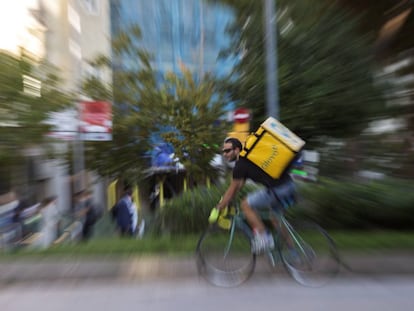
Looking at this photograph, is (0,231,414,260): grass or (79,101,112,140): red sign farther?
(79,101,112,140): red sign

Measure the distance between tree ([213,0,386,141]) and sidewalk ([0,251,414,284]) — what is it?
440 centimetres

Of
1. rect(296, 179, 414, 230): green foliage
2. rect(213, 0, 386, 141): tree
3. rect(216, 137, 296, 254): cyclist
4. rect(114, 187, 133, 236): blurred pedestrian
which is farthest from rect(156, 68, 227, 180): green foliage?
rect(216, 137, 296, 254): cyclist

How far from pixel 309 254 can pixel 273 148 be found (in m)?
1.21

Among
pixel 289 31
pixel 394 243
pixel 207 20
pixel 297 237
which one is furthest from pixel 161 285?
pixel 207 20

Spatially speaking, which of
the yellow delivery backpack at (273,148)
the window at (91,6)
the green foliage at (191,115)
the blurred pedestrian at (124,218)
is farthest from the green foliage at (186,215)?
the window at (91,6)

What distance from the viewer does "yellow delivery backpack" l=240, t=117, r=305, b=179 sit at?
3383 mm

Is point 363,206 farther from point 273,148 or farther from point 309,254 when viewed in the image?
point 273,148

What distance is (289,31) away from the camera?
293 inches

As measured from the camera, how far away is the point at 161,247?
4105mm

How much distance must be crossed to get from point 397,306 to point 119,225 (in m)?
5.04

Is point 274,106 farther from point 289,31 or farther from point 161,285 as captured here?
point 161,285

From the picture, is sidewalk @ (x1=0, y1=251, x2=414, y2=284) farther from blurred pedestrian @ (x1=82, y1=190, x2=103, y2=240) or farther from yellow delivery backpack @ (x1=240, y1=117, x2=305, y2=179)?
blurred pedestrian @ (x1=82, y1=190, x2=103, y2=240)

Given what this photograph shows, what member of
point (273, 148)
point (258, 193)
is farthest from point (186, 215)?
point (273, 148)

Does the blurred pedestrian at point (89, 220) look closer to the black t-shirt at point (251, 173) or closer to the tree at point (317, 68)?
the black t-shirt at point (251, 173)
